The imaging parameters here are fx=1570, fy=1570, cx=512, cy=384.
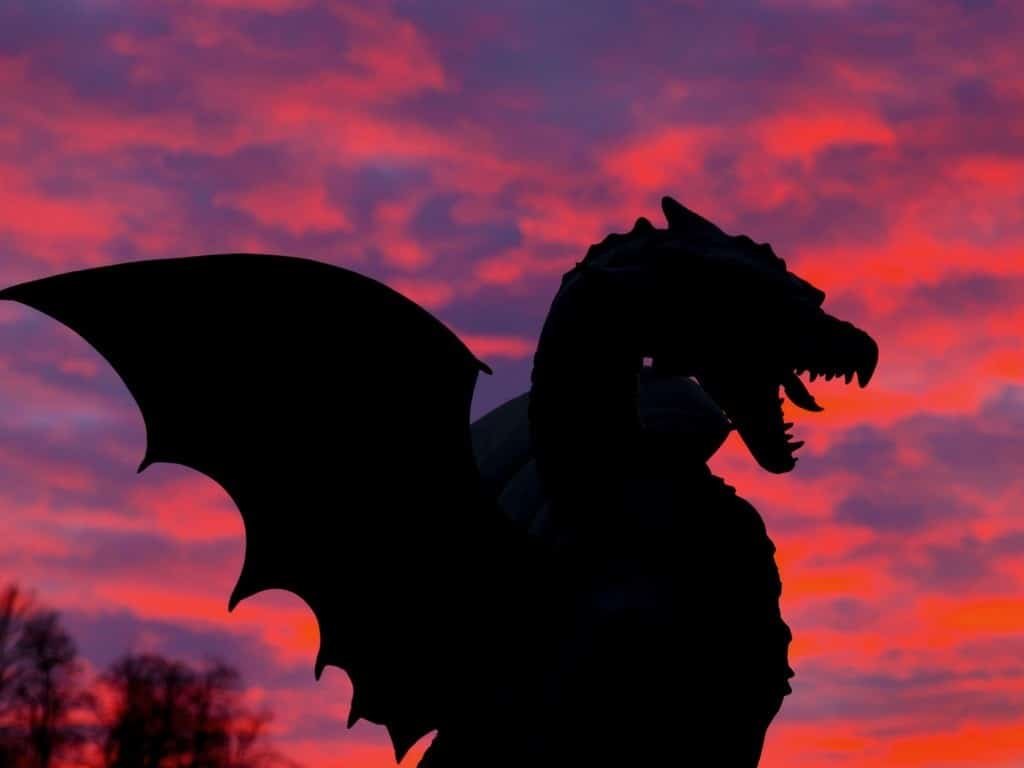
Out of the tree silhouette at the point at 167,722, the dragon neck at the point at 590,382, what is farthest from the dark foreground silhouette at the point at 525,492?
the tree silhouette at the point at 167,722

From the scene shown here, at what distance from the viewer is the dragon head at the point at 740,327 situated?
4.68 m

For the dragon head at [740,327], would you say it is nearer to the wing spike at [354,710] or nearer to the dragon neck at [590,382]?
the dragon neck at [590,382]

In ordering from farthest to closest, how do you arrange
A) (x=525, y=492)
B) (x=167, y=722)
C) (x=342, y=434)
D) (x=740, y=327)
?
(x=167, y=722), (x=525, y=492), (x=342, y=434), (x=740, y=327)

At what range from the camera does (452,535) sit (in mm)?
5043

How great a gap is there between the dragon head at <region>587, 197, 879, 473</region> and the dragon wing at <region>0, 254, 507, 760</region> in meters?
0.67

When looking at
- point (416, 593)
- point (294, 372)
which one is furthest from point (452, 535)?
point (294, 372)

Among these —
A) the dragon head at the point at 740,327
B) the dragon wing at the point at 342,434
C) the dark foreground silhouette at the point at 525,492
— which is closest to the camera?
the dark foreground silhouette at the point at 525,492

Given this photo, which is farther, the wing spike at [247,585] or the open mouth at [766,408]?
the wing spike at [247,585]

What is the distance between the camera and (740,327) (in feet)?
15.5

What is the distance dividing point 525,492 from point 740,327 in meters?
1.11

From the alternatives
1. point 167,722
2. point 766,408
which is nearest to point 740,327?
point 766,408

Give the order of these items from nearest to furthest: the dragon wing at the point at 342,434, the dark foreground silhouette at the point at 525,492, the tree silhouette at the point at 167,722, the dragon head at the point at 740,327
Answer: the dark foreground silhouette at the point at 525,492, the dragon head at the point at 740,327, the dragon wing at the point at 342,434, the tree silhouette at the point at 167,722

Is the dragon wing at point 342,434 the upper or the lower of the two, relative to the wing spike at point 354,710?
upper

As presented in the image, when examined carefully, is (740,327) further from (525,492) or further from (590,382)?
(525,492)
